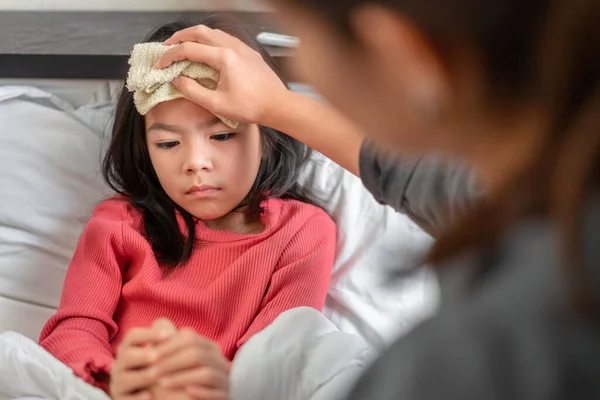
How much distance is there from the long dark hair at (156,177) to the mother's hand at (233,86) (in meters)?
0.18

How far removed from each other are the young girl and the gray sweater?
725 mm

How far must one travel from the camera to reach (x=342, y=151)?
3.83 ft

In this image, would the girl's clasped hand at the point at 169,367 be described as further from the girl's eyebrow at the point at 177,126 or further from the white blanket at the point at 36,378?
the girl's eyebrow at the point at 177,126

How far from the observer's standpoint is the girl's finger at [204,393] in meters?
0.99

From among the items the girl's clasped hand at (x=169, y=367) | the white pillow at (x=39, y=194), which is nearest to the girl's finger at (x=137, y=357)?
the girl's clasped hand at (x=169, y=367)

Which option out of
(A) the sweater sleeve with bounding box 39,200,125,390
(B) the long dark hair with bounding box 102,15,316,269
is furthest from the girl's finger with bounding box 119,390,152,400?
(B) the long dark hair with bounding box 102,15,316,269

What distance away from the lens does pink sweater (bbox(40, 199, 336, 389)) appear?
125 centimetres

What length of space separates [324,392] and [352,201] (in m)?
0.54

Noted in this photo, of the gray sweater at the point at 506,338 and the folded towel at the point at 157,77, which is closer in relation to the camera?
the gray sweater at the point at 506,338

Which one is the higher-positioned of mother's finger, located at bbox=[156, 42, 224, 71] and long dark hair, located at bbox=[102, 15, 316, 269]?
mother's finger, located at bbox=[156, 42, 224, 71]

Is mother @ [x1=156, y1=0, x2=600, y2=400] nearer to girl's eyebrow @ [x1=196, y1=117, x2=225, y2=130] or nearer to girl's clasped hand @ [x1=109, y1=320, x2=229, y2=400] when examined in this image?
girl's clasped hand @ [x1=109, y1=320, x2=229, y2=400]

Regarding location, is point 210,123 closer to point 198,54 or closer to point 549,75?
point 198,54

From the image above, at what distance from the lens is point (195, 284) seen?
1310 millimetres

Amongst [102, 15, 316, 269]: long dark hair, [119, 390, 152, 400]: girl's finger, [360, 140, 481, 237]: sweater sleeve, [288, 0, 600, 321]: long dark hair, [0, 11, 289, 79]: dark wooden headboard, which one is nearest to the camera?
[288, 0, 600, 321]: long dark hair
